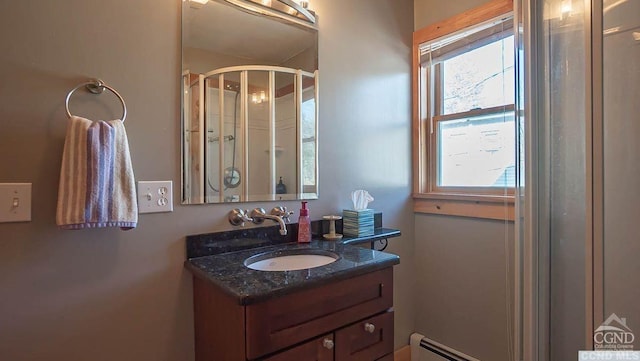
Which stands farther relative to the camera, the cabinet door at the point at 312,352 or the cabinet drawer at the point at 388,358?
the cabinet drawer at the point at 388,358

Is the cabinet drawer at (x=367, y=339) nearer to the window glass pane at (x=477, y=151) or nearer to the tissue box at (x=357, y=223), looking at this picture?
the tissue box at (x=357, y=223)

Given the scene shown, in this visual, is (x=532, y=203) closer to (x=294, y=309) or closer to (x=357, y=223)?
(x=357, y=223)

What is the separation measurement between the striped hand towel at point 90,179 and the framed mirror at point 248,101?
0.85ft

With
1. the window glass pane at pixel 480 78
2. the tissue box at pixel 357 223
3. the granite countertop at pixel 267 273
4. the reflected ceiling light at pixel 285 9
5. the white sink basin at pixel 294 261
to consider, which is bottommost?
the white sink basin at pixel 294 261

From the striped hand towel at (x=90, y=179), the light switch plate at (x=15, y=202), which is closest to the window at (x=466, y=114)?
the striped hand towel at (x=90, y=179)

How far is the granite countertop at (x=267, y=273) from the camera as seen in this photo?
3.01 feet

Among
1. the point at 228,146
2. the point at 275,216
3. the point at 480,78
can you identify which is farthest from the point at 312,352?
the point at 480,78

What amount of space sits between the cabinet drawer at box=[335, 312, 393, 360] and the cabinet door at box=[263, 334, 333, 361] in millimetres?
39

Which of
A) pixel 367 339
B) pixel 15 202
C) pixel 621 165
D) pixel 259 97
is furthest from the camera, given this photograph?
pixel 259 97

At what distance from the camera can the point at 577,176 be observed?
117 centimetres

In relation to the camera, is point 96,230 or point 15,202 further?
point 96,230

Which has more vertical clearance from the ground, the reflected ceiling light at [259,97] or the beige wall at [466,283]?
the reflected ceiling light at [259,97]

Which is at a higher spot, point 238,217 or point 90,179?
point 90,179

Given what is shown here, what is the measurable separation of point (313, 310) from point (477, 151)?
4.29ft
